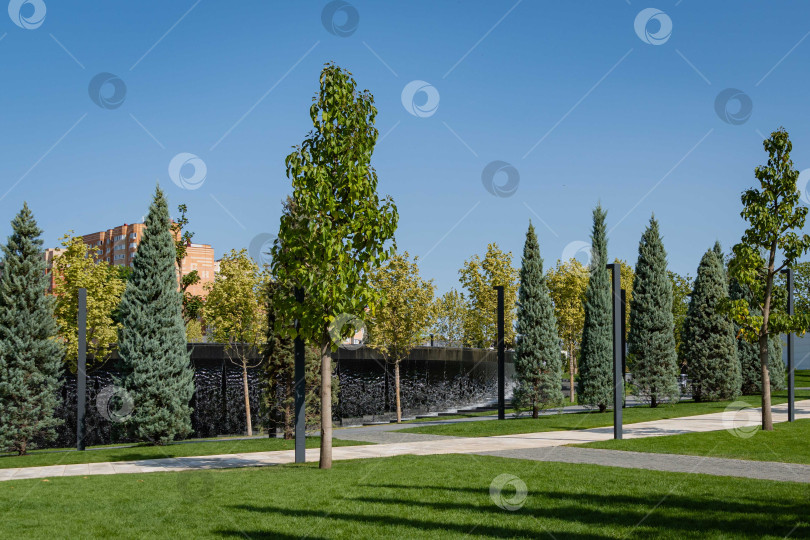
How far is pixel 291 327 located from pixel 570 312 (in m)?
26.0

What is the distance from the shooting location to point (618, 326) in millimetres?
16562

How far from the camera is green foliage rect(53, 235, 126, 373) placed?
22.1 metres

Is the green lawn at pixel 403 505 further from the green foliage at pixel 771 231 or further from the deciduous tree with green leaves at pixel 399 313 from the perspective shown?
the deciduous tree with green leaves at pixel 399 313

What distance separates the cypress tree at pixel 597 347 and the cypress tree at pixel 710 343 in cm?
559

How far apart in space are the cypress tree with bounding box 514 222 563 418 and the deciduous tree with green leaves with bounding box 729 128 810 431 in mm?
8147

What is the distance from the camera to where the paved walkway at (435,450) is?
42.3 ft

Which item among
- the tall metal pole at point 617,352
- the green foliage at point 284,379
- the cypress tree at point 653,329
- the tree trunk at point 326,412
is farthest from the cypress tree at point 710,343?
the tree trunk at point 326,412

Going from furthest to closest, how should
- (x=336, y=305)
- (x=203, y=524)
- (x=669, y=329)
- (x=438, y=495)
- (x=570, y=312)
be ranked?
(x=570, y=312)
(x=669, y=329)
(x=336, y=305)
(x=438, y=495)
(x=203, y=524)

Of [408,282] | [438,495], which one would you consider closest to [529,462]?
[438,495]

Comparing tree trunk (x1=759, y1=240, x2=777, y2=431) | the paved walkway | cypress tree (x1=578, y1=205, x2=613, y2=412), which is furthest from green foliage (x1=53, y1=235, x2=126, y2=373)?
tree trunk (x1=759, y1=240, x2=777, y2=431)

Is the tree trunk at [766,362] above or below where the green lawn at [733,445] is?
above

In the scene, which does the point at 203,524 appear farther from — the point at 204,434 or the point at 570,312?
the point at 570,312

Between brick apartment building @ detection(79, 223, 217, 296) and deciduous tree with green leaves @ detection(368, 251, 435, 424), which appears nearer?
deciduous tree with green leaves @ detection(368, 251, 435, 424)

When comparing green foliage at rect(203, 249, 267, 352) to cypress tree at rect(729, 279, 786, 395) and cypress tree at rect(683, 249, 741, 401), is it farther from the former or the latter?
cypress tree at rect(729, 279, 786, 395)
